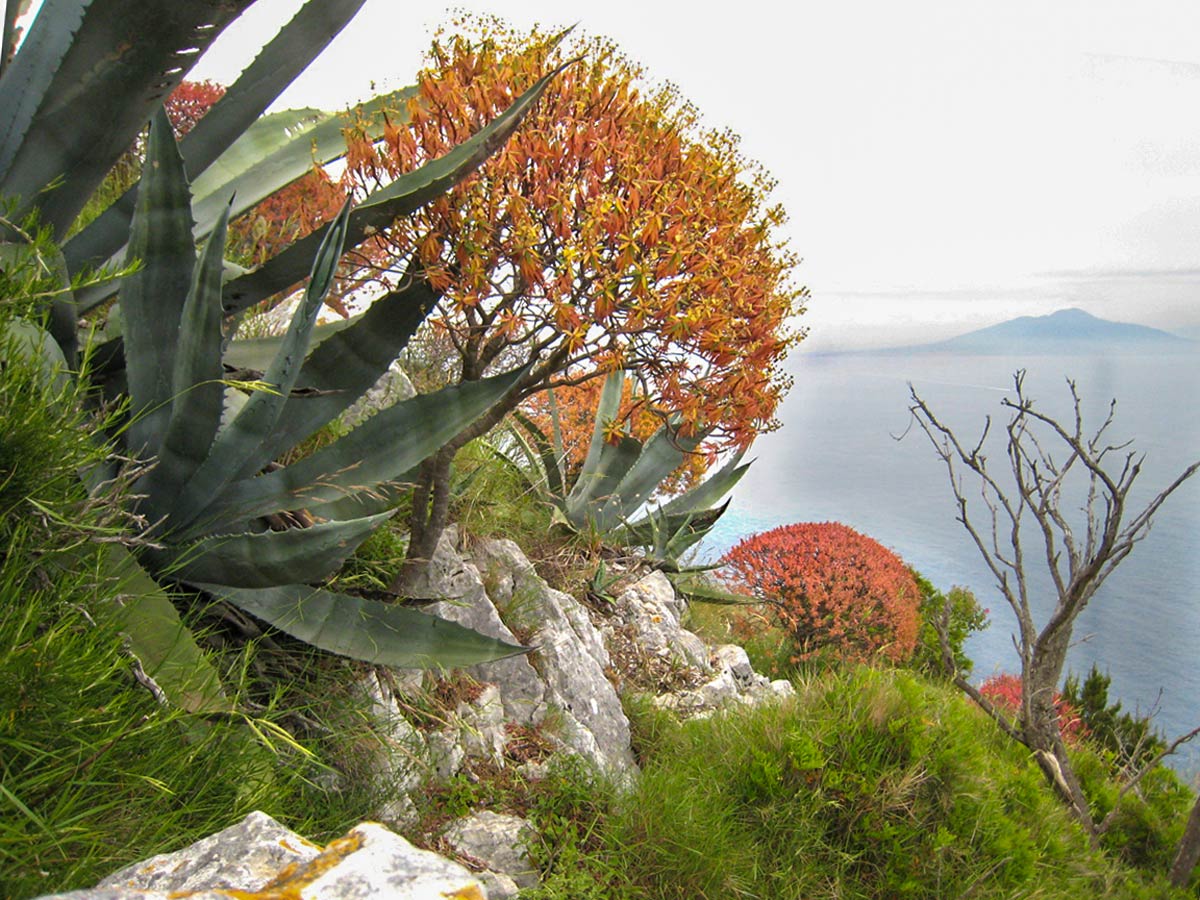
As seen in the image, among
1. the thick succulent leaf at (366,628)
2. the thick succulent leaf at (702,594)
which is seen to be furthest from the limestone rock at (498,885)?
the thick succulent leaf at (702,594)

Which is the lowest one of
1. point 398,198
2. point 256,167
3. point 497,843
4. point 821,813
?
point 821,813

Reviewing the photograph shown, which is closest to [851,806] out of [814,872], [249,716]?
[814,872]

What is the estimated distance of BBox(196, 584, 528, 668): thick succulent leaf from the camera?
279 cm

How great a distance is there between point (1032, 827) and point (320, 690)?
3425mm

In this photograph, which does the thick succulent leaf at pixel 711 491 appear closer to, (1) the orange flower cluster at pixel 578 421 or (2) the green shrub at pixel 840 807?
(1) the orange flower cluster at pixel 578 421

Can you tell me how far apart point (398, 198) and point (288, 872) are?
200 centimetres

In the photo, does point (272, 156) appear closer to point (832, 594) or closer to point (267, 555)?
point (267, 555)

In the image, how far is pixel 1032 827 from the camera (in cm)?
421

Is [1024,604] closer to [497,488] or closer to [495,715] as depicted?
[497,488]

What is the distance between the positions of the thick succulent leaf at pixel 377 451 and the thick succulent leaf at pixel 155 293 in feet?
1.14

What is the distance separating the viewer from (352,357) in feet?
9.71

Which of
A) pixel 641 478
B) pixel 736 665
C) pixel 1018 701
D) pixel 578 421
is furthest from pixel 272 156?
pixel 1018 701

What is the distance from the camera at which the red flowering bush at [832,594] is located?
747cm

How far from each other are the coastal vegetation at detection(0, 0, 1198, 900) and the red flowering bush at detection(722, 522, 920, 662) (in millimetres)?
3167
